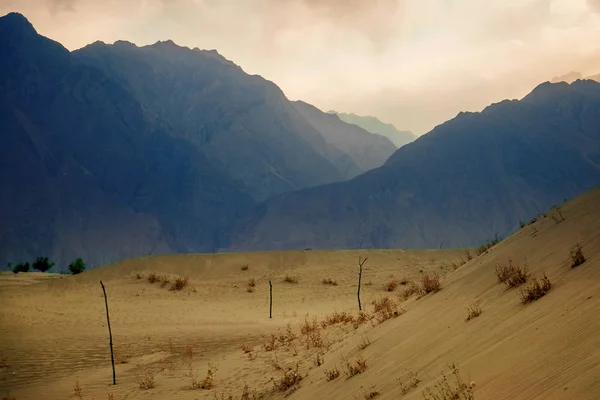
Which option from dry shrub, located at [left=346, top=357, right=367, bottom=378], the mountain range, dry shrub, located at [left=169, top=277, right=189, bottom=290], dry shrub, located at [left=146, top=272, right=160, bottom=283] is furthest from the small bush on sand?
the mountain range

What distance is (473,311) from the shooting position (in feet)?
21.1

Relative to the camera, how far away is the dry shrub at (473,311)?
6383mm

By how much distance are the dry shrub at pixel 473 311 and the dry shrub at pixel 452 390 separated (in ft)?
5.77

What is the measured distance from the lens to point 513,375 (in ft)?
13.1

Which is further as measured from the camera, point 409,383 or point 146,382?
point 146,382

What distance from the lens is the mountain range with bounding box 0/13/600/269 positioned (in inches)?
4729

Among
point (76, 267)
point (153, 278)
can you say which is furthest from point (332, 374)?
point (76, 267)

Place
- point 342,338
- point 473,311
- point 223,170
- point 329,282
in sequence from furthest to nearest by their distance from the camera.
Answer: point 223,170, point 329,282, point 342,338, point 473,311

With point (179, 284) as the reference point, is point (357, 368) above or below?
below

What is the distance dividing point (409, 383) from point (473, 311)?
5.75 ft

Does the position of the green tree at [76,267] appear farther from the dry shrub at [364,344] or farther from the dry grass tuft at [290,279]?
the dry shrub at [364,344]

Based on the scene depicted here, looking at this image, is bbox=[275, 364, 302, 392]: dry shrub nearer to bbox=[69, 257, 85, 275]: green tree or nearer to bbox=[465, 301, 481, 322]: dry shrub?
bbox=[465, 301, 481, 322]: dry shrub

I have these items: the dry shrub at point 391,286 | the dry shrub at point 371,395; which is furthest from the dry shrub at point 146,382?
the dry shrub at point 391,286

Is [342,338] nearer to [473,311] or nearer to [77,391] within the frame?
[473,311]
